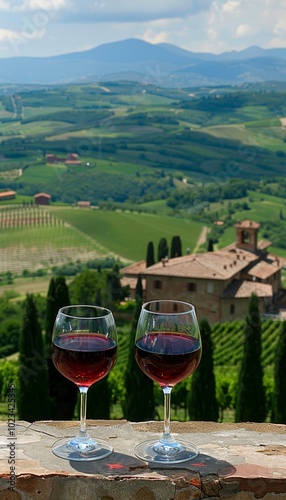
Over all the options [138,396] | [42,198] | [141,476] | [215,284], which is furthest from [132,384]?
[42,198]

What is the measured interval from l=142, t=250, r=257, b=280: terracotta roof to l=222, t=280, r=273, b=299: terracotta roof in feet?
2.91

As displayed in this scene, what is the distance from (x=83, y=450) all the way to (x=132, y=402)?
1505 centimetres

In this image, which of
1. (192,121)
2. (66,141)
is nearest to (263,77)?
(192,121)

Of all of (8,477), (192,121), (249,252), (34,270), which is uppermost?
(192,121)

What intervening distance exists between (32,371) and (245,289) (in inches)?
1082

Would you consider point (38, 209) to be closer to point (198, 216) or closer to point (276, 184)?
point (198, 216)

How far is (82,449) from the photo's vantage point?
229 centimetres

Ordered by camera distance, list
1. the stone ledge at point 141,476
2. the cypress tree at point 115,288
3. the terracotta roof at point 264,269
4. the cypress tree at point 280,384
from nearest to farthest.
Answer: the stone ledge at point 141,476 < the cypress tree at point 280,384 < the terracotta roof at point 264,269 < the cypress tree at point 115,288

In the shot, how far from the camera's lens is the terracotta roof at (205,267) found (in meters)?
40.9

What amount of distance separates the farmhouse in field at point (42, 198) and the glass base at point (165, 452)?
75153mm

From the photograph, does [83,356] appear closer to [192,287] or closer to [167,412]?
[167,412]

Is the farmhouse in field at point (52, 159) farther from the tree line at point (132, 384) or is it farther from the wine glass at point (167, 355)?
the wine glass at point (167, 355)

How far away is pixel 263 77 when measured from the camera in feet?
310

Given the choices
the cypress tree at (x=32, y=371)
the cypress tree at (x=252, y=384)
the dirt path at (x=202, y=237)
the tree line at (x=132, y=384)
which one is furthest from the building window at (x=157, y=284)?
the cypress tree at (x=32, y=371)
